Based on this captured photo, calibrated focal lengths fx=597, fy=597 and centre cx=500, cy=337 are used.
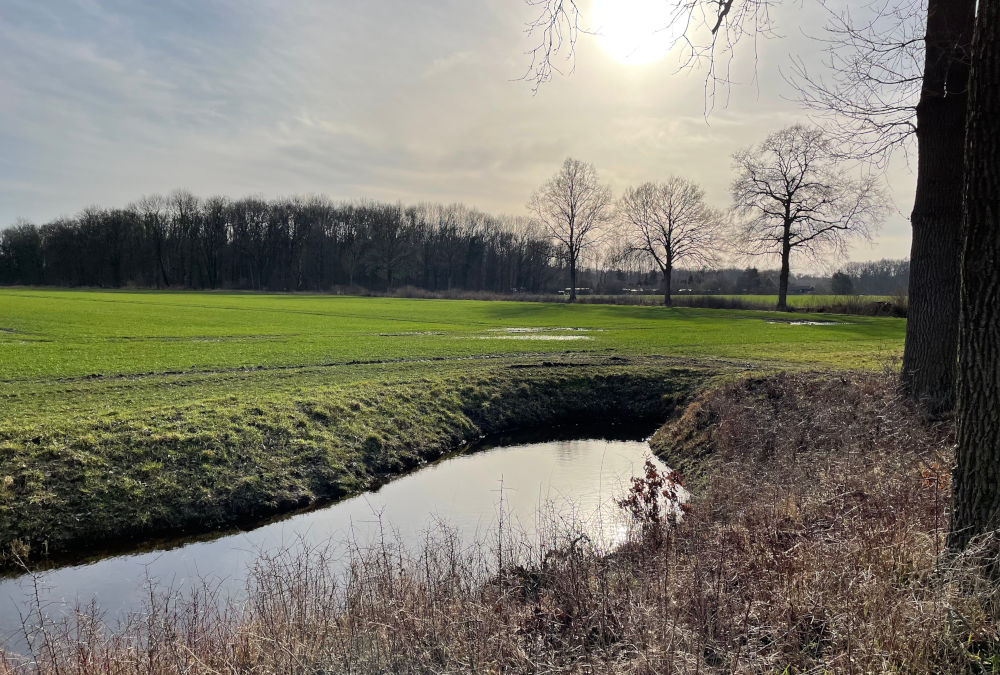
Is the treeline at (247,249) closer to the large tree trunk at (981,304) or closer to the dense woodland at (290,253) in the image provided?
the dense woodland at (290,253)

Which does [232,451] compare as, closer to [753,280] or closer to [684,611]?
[684,611]

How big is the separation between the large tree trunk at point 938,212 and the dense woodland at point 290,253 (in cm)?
7674

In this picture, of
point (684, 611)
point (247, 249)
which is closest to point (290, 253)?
point (247, 249)

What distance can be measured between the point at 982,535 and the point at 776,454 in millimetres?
6860

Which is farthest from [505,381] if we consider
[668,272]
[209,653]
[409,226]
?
[409,226]

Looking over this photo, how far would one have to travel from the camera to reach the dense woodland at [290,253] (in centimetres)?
9162

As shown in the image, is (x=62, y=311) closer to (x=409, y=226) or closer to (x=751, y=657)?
(x=751, y=657)

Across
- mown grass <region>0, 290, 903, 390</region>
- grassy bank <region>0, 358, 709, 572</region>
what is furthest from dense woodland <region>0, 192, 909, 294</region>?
grassy bank <region>0, 358, 709, 572</region>

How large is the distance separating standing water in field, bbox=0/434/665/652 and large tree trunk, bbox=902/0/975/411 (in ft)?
18.3

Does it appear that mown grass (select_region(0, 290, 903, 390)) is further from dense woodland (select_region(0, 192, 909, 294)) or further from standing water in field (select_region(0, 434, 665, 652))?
dense woodland (select_region(0, 192, 909, 294))

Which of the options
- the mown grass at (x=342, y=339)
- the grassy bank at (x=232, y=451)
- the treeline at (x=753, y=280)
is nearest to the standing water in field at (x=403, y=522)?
the grassy bank at (x=232, y=451)

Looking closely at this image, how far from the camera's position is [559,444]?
52.7 ft

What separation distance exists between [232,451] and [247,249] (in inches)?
3630

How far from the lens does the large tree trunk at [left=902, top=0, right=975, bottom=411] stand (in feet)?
29.3
